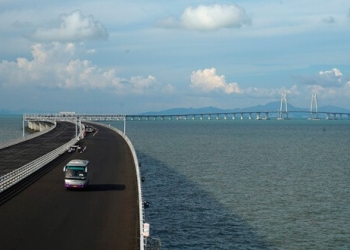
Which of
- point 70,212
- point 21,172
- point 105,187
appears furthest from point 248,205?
point 70,212

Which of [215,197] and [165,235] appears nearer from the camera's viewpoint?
[165,235]

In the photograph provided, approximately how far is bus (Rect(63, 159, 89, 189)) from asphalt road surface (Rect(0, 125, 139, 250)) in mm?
588

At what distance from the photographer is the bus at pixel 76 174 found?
38031 mm

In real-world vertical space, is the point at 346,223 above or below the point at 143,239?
below

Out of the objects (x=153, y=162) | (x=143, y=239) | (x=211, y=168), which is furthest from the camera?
(x=153, y=162)

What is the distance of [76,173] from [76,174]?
0.18m

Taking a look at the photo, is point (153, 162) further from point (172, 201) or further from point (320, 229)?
point (320, 229)

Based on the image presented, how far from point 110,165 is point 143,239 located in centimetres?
3460

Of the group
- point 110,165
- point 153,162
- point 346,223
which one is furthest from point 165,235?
point 153,162

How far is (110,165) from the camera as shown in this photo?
57.8 metres

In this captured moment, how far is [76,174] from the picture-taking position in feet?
127

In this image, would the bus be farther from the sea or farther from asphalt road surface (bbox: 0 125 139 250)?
the sea

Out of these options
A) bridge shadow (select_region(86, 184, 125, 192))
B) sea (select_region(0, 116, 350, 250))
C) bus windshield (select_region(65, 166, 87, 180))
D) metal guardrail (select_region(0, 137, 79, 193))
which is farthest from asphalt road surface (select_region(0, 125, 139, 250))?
sea (select_region(0, 116, 350, 250))

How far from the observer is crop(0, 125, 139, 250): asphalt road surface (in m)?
25.2
